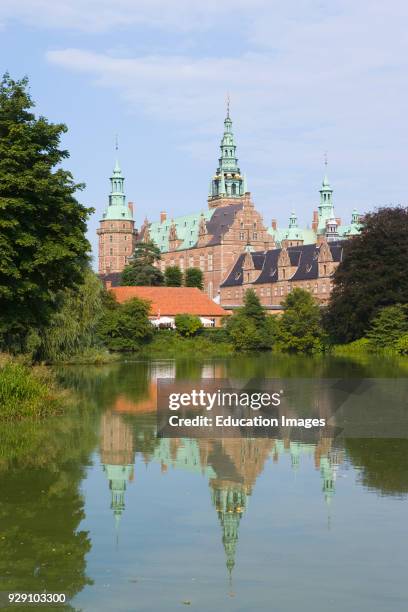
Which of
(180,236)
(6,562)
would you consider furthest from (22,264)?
(180,236)

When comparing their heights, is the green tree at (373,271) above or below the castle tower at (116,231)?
below

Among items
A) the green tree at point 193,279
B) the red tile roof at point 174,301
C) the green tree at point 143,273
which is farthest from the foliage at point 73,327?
the green tree at point 193,279

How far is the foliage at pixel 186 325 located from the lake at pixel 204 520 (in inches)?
2282

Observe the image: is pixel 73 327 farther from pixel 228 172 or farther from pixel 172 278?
pixel 228 172

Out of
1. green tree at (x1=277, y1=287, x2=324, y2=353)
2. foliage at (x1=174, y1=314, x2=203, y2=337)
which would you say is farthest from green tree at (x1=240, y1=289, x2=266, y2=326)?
foliage at (x1=174, y1=314, x2=203, y2=337)

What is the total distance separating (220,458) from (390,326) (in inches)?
1797

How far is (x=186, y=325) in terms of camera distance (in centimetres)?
7706

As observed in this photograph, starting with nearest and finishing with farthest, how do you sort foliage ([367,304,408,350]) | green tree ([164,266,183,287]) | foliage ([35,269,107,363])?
foliage ([35,269,107,363]) → foliage ([367,304,408,350]) → green tree ([164,266,183,287])

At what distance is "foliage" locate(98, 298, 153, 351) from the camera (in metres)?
64.6

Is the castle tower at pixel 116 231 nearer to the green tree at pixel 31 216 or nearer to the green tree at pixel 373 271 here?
the green tree at pixel 373 271

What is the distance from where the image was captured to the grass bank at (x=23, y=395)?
1962 centimetres

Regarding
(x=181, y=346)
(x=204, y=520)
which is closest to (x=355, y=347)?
(x=181, y=346)

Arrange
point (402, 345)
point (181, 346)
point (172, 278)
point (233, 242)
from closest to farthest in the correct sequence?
1. point (402, 345)
2. point (181, 346)
3. point (172, 278)
4. point (233, 242)

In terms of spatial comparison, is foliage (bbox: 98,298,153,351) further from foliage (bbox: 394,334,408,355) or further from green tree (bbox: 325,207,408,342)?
foliage (bbox: 394,334,408,355)
